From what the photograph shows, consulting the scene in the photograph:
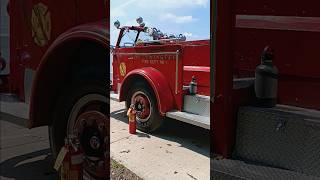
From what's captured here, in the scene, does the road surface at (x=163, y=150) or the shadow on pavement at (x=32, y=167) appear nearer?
the road surface at (x=163, y=150)

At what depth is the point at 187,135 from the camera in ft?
5.20

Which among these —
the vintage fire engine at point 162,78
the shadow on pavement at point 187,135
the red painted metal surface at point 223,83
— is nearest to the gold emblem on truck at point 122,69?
the vintage fire engine at point 162,78

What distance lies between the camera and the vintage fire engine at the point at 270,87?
1.59 m

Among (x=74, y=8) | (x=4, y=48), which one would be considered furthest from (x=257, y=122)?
(x=4, y=48)

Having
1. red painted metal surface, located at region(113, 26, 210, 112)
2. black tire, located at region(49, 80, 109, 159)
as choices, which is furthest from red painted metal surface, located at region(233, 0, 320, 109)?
black tire, located at region(49, 80, 109, 159)

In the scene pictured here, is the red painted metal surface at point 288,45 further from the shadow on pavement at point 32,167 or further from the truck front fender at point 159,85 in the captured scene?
the shadow on pavement at point 32,167

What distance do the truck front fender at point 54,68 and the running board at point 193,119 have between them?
18.7 inches

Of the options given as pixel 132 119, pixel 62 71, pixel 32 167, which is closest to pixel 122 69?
pixel 132 119

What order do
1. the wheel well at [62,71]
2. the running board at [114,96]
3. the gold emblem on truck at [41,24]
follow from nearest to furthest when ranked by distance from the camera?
1. the running board at [114,96]
2. the wheel well at [62,71]
3. the gold emblem on truck at [41,24]

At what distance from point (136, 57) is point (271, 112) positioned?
1.69 ft

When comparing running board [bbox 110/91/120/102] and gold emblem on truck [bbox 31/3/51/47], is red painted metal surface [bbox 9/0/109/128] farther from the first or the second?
running board [bbox 110/91/120/102]

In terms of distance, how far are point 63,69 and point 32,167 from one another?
491mm

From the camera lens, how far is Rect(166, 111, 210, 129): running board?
157 cm

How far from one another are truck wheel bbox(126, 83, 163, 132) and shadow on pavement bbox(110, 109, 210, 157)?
4 centimetres
